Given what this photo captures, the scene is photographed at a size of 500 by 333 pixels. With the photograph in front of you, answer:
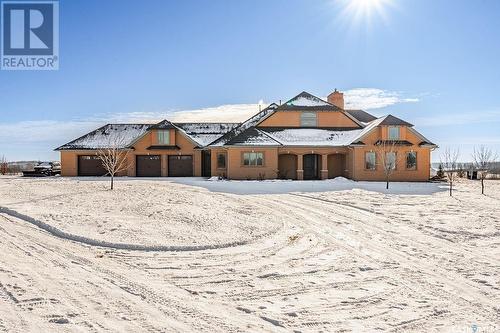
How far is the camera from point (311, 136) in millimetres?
29391

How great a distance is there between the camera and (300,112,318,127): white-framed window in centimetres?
3067

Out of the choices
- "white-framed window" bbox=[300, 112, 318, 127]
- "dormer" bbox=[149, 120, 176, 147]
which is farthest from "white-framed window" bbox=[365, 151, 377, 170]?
"dormer" bbox=[149, 120, 176, 147]

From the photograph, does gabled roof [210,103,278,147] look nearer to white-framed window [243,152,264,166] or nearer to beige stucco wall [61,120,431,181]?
beige stucco wall [61,120,431,181]

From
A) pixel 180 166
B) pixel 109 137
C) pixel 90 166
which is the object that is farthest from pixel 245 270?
pixel 109 137

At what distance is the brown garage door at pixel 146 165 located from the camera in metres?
33.8

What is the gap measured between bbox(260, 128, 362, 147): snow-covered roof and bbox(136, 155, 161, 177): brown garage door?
36.0ft

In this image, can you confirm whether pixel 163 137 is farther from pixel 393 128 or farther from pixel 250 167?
pixel 393 128

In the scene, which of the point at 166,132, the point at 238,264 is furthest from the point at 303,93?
the point at 238,264

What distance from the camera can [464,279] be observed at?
6750 mm

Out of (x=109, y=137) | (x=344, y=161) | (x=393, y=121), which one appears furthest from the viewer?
(x=109, y=137)

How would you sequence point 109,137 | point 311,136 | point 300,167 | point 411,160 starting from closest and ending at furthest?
point 411,160 → point 300,167 → point 311,136 → point 109,137

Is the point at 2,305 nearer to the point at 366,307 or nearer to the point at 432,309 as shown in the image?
the point at 366,307

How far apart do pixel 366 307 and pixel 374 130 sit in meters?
24.3

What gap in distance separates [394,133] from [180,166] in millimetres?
19104
